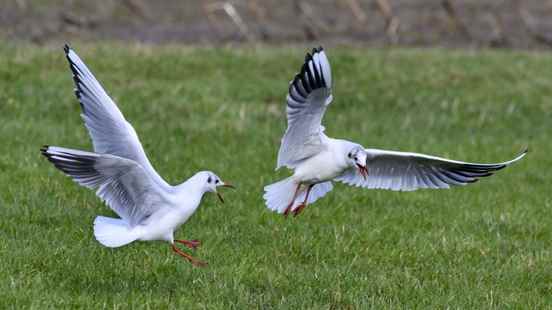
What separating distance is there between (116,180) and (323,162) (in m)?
1.60

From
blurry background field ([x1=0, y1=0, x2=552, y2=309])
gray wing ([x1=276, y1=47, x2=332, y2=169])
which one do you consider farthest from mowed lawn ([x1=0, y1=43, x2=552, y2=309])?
gray wing ([x1=276, y1=47, x2=332, y2=169])

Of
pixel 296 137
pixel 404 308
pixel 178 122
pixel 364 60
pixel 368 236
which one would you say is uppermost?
A: pixel 364 60

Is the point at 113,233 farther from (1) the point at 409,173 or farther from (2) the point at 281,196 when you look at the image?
(1) the point at 409,173

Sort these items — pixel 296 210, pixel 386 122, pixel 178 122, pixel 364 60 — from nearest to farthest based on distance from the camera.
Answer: pixel 296 210 < pixel 178 122 < pixel 386 122 < pixel 364 60

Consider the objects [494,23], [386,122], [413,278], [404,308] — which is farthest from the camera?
[494,23]

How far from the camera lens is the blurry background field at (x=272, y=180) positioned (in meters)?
6.45

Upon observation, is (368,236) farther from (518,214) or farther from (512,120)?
(512,120)

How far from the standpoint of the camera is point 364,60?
14.7 meters

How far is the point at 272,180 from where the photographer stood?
9367 millimetres

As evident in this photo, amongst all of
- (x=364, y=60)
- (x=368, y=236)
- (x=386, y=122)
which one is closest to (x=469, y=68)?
(x=364, y=60)

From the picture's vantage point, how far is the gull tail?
19.5 feet

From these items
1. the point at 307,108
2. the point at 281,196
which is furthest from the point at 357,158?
the point at 281,196

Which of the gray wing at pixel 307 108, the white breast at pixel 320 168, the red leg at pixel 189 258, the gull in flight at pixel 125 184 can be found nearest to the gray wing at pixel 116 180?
the gull in flight at pixel 125 184

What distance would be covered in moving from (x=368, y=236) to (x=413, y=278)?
0.97m
